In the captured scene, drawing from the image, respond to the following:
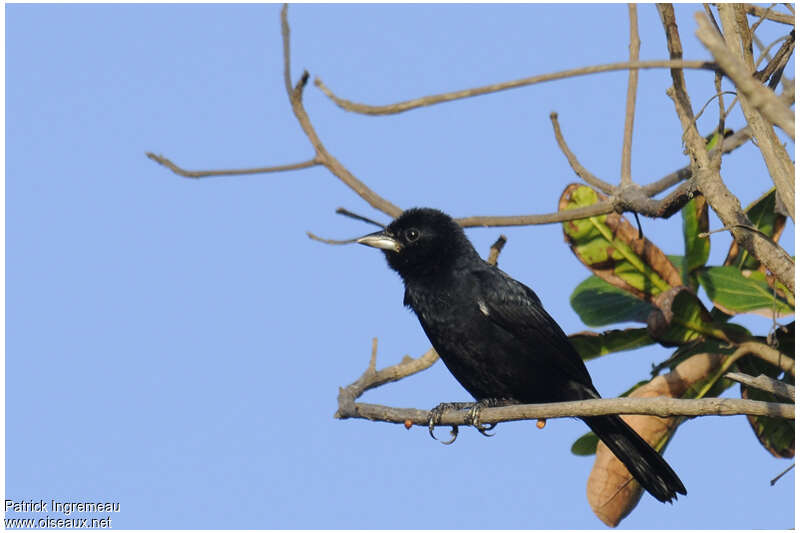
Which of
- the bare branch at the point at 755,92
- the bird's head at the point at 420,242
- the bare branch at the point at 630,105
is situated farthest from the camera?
the bird's head at the point at 420,242

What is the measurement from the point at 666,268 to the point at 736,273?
42 cm

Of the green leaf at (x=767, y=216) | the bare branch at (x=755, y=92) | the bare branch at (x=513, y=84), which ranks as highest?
the green leaf at (x=767, y=216)

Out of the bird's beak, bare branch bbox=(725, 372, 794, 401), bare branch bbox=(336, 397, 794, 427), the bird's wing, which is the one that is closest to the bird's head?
the bird's beak

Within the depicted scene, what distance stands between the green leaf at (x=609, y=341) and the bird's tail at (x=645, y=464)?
0.64m

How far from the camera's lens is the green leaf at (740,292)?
5215mm

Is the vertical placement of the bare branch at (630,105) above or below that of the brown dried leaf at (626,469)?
above

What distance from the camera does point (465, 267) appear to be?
19.8ft

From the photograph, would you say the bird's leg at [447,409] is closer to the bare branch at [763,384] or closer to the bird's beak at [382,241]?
the bird's beak at [382,241]

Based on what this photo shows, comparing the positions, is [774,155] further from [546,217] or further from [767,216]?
[767,216]

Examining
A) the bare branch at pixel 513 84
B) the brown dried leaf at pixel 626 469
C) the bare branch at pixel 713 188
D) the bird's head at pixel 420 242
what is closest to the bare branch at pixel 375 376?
the bird's head at pixel 420 242

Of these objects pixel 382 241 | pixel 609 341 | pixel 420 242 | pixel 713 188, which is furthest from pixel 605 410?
pixel 382 241

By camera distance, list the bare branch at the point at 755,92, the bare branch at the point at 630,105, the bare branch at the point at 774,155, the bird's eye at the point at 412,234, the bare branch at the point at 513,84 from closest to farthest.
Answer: the bare branch at the point at 755,92
the bare branch at the point at 513,84
the bare branch at the point at 774,155
the bare branch at the point at 630,105
the bird's eye at the point at 412,234

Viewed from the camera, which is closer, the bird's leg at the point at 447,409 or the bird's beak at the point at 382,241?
the bird's leg at the point at 447,409

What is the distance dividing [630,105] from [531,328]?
1.44 meters
